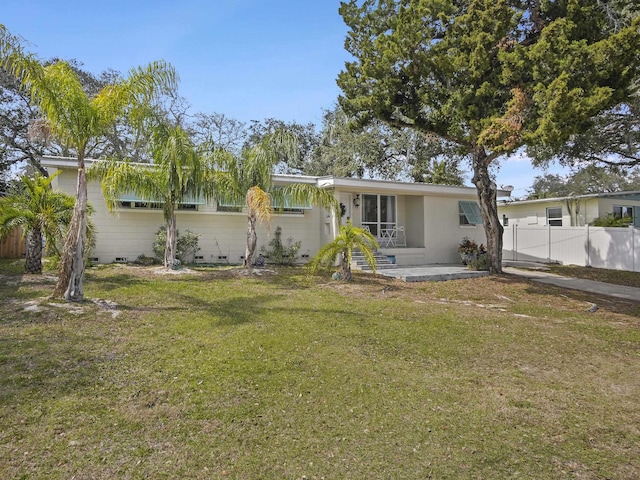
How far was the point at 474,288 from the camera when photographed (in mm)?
11367

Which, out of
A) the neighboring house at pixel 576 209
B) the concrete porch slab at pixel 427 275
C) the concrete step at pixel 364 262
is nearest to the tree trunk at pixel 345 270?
the concrete porch slab at pixel 427 275

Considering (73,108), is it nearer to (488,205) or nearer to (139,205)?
(139,205)

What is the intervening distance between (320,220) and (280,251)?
2.47 meters

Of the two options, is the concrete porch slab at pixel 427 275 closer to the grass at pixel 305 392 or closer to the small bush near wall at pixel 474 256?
the small bush near wall at pixel 474 256

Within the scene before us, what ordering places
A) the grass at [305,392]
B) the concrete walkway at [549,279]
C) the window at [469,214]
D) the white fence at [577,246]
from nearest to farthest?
the grass at [305,392] → the concrete walkway at [549,279] → the white fence at [577,246] → the window at [469,214]

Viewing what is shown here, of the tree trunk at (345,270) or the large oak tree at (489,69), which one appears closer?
the large oak tree at (489,69)

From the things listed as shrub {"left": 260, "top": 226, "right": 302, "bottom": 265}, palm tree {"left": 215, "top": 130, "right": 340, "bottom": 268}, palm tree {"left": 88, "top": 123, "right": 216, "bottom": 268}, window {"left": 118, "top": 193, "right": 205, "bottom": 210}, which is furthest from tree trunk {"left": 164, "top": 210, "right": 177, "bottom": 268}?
shrub {"left": 260, "top": 226, "right": 302, "bottom": 265}

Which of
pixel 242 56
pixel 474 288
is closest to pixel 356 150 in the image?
pixel 242 56

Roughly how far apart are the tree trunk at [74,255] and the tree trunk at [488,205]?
37.6ft

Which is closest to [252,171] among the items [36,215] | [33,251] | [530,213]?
[36,215]

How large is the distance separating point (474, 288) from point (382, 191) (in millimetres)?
6328

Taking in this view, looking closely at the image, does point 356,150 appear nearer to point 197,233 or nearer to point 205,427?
point 197,233

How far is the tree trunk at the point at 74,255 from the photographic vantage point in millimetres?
6785

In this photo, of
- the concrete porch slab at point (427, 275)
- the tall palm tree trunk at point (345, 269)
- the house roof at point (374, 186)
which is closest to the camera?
the tall palm tree trunk at point (345, 269)
